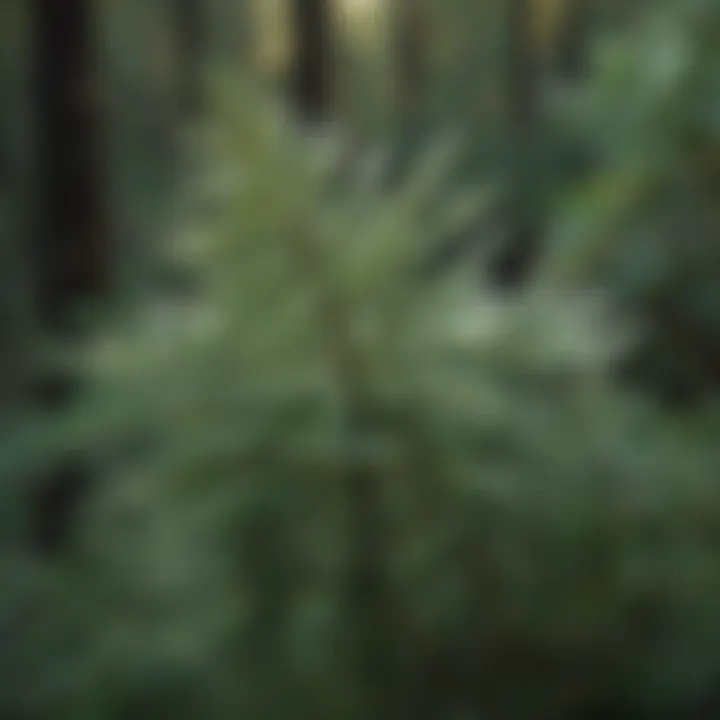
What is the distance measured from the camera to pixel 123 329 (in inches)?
68.3

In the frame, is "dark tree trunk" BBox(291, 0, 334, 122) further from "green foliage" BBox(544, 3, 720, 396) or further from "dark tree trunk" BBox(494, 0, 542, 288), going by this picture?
"green foliage" BBox(544, 3, 720, 396)

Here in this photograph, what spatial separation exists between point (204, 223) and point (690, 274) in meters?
1.03

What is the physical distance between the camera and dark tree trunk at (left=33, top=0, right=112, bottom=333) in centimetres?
508

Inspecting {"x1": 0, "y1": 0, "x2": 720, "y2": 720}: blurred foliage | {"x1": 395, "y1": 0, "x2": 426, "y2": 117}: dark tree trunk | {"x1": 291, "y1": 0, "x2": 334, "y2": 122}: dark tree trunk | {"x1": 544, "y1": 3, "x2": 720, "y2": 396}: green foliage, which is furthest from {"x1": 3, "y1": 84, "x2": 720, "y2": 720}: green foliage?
{"x1": 395, "y1": 0, "x2": 426, "y2": 117}: dark tree trunk

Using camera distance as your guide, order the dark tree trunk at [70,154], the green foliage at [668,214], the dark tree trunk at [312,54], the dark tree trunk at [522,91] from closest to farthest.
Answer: the green foliage at [668,214] < the dark tree trunk at [70,154] < the dark tree trunk at [522,91] < the dark tree trunk at [312,54]

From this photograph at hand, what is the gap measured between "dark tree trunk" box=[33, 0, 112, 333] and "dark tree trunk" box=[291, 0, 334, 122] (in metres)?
4.12

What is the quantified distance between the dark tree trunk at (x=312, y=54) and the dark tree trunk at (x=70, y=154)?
412 cm

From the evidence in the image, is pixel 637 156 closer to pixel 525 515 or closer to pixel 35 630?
pixel 525 515

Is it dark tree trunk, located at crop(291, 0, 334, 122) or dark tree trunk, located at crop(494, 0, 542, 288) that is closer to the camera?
dark tree trunk, located at crop(494, 0, 542, 288)

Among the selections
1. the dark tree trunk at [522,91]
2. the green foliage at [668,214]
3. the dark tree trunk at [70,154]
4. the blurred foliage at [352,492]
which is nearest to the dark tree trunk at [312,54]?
the dark tree trunk at [522,91]

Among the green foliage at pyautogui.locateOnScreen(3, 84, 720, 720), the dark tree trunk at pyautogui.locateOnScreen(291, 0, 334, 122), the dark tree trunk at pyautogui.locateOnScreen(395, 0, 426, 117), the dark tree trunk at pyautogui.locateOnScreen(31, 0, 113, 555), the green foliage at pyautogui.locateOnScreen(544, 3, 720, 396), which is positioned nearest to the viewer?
the green foliage at pyautogui.locateOnScreen(3, 84, 720, 720)

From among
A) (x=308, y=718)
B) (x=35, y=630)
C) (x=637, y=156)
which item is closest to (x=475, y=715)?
(x=308, y=718)

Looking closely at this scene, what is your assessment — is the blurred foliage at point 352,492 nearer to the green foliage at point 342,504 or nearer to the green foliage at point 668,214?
the green foliage at point 342,504

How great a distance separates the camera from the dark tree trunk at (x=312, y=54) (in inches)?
373
